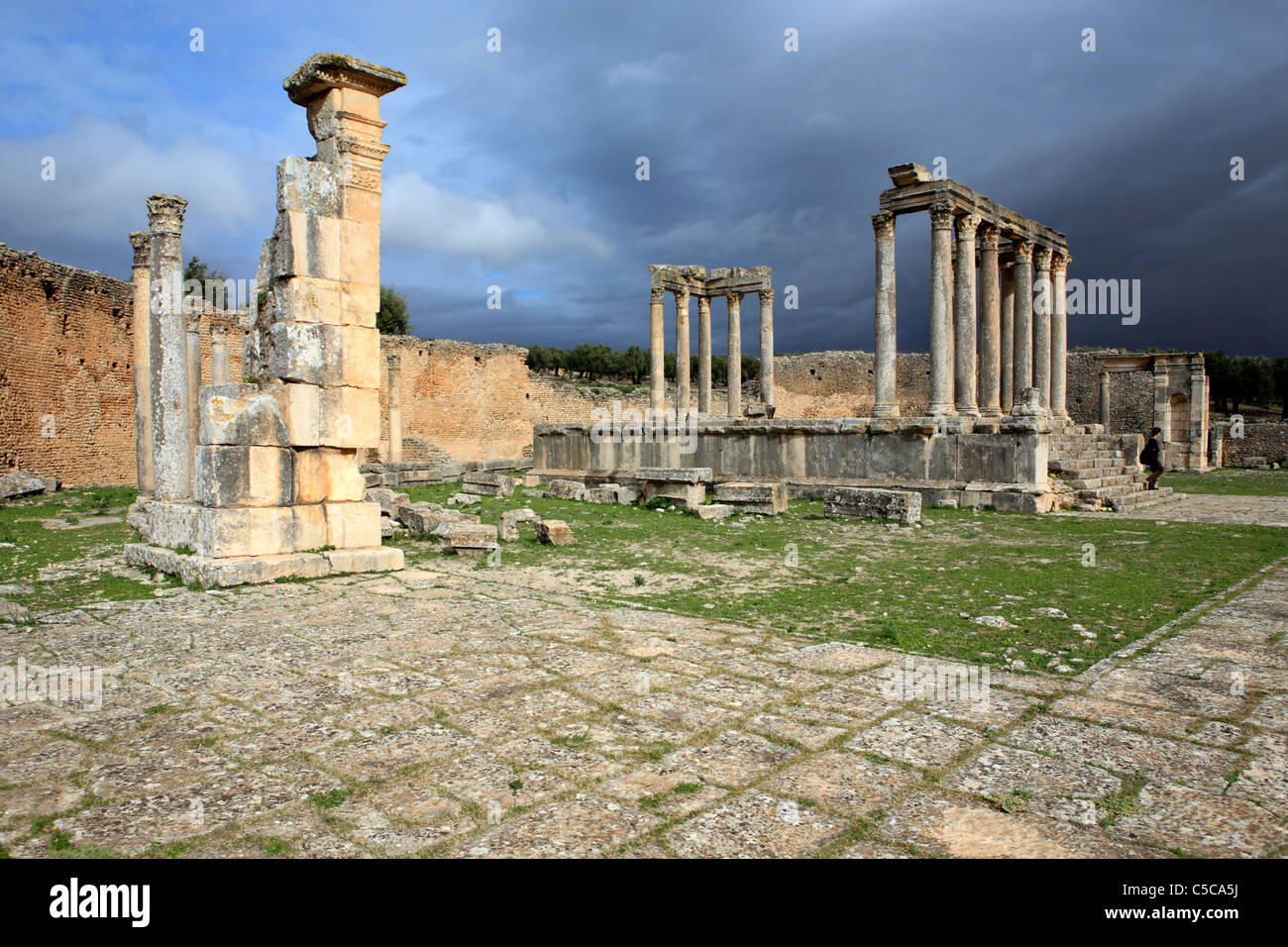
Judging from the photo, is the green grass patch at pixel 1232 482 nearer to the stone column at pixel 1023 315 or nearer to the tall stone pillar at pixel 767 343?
the stone column at pixel 1023 315

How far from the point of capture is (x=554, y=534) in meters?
9.19

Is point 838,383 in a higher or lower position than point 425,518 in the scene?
higher

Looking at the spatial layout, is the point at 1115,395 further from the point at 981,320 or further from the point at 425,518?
the point at 425,518

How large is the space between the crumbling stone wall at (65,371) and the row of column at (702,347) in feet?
39.3

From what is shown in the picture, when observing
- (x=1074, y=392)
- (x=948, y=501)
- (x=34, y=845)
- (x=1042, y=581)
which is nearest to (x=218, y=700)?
(x=34, y=845)

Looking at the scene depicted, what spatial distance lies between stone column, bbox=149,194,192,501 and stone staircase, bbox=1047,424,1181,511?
13601mm

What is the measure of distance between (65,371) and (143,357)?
8923 millimetres

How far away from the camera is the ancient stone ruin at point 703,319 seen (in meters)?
22.0

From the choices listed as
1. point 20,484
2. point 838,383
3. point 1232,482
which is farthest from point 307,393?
point 838,383

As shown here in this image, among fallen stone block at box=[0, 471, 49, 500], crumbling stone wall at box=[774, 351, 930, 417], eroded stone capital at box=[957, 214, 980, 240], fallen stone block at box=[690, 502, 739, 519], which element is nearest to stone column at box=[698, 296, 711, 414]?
eroded stone capital at box=[957, 214, 980, 240]

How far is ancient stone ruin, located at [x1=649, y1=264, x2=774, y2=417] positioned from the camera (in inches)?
867

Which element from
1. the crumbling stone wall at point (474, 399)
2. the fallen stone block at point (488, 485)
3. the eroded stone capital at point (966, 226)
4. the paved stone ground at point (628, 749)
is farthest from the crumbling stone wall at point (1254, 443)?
the paved stone ground at point (628, 749)

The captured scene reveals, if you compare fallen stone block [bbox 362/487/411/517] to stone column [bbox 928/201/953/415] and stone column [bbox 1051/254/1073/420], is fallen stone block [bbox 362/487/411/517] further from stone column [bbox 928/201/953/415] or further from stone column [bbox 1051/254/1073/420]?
stone column [bbox 1051/254/1073/420]
